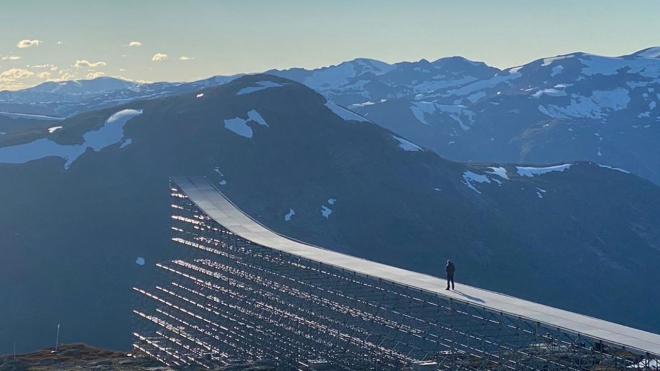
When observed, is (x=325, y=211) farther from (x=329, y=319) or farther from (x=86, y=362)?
(x=329, y=319)

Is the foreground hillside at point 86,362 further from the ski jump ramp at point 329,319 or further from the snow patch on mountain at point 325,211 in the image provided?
the snow patch on mountain at point 325,211

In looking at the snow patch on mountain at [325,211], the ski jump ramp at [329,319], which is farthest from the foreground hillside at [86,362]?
the snow patch on mountain at [325,211]

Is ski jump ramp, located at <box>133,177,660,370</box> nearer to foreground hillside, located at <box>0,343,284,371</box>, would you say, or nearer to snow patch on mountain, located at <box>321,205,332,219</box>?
foreground hillside, located at <box>0,343,284,371</box>

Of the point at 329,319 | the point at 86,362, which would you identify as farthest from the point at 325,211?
the point at 329,319

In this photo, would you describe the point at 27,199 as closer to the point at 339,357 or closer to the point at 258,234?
the point at 258,234

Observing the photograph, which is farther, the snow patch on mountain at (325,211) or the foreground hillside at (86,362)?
the snow patch on mountain at (325,211)

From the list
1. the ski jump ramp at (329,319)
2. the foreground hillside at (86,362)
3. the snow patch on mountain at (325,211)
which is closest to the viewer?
the ski jump ramp at (329,319)

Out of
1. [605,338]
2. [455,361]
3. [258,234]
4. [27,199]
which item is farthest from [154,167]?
[605,338]

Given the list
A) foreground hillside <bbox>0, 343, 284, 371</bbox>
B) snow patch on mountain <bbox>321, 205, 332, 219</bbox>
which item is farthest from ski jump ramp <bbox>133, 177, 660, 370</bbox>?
snow patch on mountain <bbox>321, 205, 332, 219</bbox>
